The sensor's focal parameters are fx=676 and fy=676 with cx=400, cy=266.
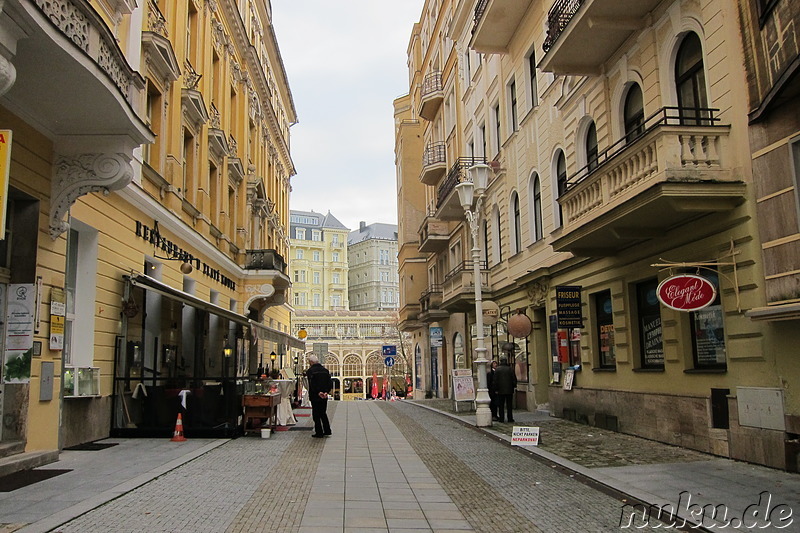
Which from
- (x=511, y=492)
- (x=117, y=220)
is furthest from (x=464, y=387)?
(x=511, y=492)

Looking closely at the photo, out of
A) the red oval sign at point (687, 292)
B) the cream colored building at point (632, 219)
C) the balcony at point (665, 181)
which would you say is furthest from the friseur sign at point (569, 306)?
the red oval sign at point (687, 292)

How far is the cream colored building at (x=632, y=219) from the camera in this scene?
399 inches

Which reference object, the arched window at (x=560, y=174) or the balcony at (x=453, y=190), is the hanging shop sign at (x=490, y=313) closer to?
the arched window at (x=560, y=174)

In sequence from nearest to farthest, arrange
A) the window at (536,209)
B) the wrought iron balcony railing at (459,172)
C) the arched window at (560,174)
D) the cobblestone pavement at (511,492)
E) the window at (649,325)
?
the cobblestone pavement at (511,492) → the window at (649,325) → the arched window at (560,174) → the window at (536,209) → the wrought iron balcony railing at (459,172)

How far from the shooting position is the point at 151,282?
14.1 meters

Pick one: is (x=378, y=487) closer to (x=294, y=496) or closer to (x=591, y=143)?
(x=294, y=496)

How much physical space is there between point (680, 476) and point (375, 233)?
369 feet

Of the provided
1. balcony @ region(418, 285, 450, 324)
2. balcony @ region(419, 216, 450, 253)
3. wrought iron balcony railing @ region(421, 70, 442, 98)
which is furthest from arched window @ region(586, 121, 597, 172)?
wrought iron balcony railing @ region(421, 70, 442, 98)

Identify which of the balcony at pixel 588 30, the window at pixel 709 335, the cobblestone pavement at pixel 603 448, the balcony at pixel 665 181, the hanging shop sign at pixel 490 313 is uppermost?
the balcony at pixel 588 30

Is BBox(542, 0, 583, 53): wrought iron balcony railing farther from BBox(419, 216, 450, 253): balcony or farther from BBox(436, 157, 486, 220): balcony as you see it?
BBox(419, 216, 450, 253): balcony

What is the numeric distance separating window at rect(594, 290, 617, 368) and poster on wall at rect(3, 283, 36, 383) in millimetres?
11246

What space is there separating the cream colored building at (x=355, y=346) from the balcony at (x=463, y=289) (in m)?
47.4

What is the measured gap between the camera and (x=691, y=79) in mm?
11914

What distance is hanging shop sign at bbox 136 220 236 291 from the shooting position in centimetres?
1539
